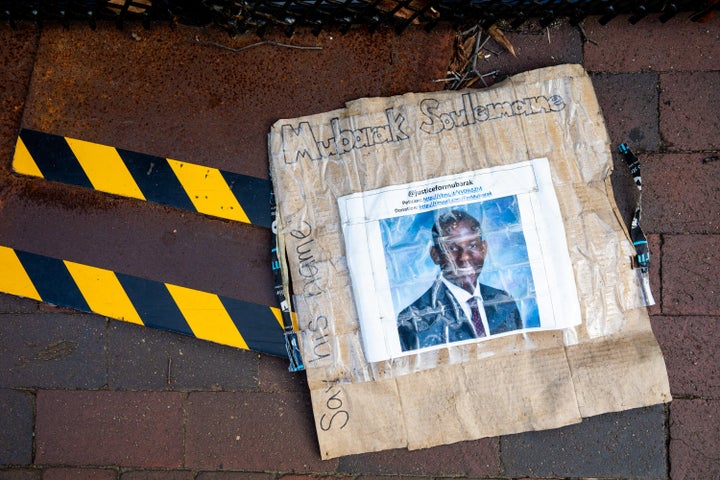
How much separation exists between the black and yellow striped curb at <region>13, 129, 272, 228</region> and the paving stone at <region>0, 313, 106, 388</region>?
45 cm

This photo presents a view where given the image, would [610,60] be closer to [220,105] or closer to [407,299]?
[407,299]

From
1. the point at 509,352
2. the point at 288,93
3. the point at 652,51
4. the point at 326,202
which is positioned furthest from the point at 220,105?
the point at 652,51

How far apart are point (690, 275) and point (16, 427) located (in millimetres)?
2222

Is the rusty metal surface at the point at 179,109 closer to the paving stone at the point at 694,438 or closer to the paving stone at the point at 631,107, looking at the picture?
the paving stone at the point at 631,107

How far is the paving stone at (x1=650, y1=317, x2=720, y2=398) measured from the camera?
181cm

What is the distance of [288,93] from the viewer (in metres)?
1.86

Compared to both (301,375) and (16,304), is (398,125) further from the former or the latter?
(16,304)

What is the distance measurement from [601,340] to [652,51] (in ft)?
3.10

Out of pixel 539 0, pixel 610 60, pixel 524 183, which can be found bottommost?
pixel 524 183

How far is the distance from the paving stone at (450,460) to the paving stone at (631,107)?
1059 millimetres

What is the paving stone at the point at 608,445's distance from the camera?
1.81 m

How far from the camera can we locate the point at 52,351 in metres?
1.87

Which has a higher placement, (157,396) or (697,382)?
(157,396)

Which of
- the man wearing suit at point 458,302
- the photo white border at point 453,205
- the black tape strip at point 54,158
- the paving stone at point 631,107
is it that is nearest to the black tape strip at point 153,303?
the black tape strip at point 54,158
